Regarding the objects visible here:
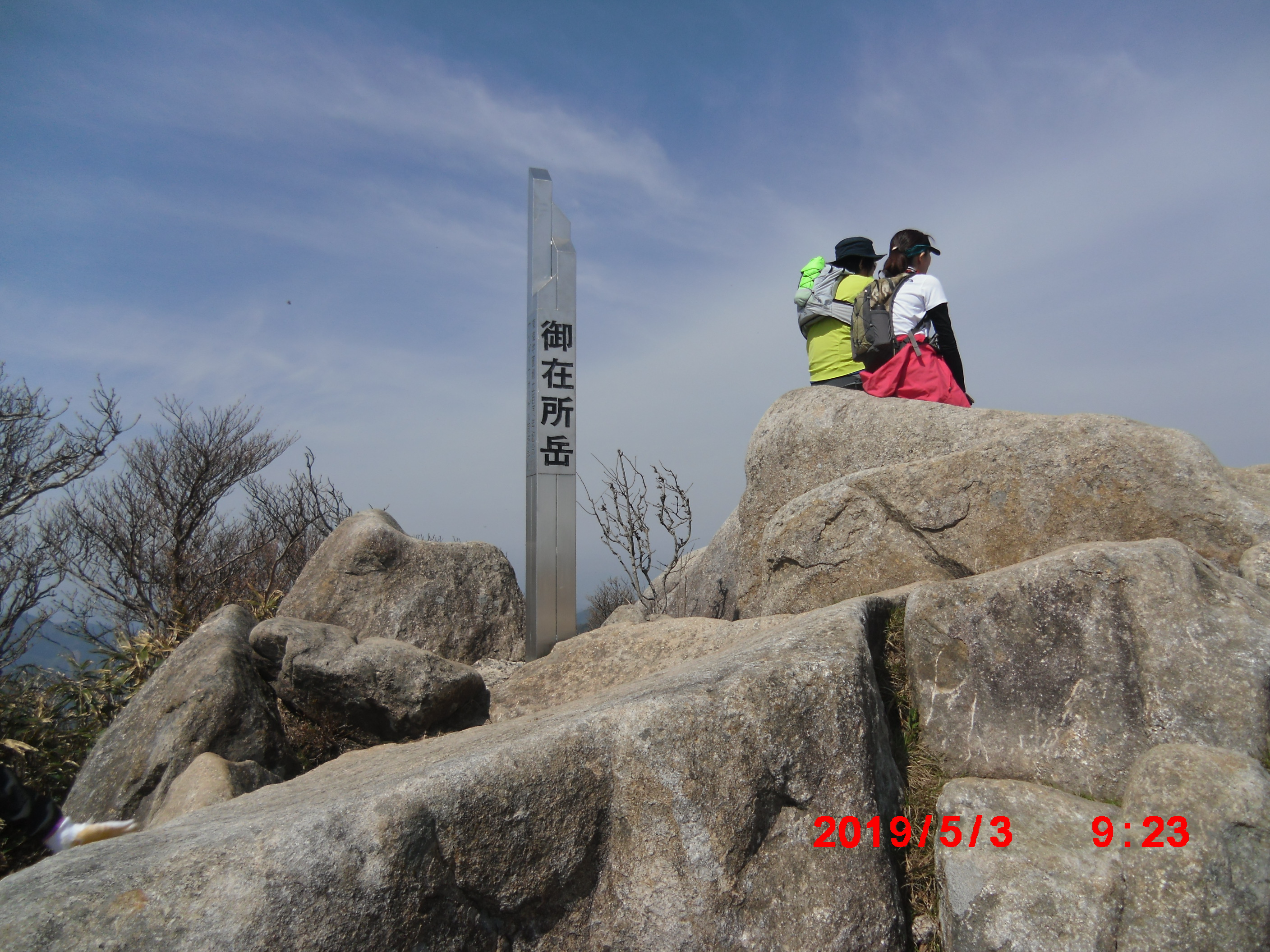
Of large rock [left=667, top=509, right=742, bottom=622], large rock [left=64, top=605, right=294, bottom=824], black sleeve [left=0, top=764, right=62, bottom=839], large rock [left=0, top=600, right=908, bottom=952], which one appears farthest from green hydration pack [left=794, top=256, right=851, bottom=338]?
black sleeve [left=0, top=764, right=62, bottom=839]

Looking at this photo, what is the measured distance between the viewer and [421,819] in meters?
2.56

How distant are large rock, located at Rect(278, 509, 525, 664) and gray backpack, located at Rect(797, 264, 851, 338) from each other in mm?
3504

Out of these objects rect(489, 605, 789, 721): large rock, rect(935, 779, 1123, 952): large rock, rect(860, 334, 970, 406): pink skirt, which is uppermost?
rect(860, 334, 970, 406): pink skirt

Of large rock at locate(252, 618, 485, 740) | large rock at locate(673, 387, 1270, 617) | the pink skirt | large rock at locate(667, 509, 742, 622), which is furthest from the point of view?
large rock at locate(667, 509, 742, 622)

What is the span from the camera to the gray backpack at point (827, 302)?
21.9 feet

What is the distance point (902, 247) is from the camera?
629 centimetres

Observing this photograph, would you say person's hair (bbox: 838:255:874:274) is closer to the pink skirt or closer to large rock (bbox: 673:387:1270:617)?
the pink skirt

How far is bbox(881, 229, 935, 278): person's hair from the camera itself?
20.5 ft

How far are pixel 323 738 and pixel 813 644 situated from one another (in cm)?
353

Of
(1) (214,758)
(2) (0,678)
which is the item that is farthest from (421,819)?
(2) (0,678)

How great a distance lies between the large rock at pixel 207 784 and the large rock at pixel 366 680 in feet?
2.06

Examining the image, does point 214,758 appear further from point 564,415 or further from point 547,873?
point 564,415

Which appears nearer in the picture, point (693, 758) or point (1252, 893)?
point (1252, 893)

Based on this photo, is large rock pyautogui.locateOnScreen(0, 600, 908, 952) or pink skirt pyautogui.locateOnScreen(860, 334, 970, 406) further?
pink skirt pyautogui.locateOnScreen(860, 334, 970, 406)
